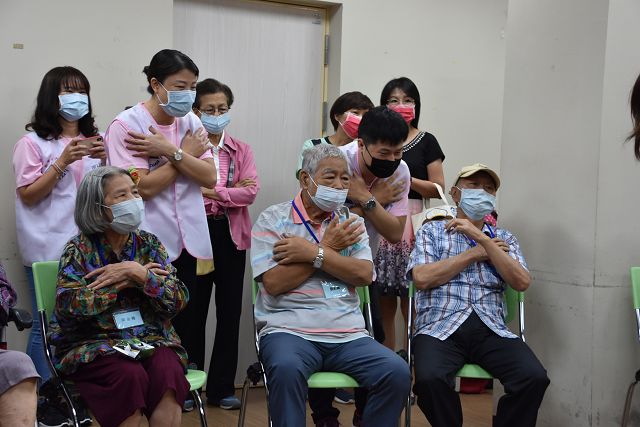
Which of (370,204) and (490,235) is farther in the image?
(490,235)

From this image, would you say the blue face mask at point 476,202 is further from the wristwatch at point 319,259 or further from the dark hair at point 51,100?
the dark hair at point 51,100

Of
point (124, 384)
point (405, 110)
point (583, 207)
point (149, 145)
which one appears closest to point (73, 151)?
point (149, 145)

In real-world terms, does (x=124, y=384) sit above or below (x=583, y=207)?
below

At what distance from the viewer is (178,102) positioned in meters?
3.48

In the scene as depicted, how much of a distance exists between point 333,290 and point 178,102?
1.03 metres

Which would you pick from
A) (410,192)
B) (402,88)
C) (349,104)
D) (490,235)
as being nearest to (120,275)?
(490,235)

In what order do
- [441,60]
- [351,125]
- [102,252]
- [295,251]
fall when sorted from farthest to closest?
[441,60]
[351,125]
[295,251]
[102,252]

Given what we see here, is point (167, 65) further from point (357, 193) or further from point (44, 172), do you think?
point (357, 193)

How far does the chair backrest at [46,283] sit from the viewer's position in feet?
10.0

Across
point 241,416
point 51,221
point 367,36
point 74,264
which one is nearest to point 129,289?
point 74,264

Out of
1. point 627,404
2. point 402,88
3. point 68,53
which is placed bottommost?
point 627,404

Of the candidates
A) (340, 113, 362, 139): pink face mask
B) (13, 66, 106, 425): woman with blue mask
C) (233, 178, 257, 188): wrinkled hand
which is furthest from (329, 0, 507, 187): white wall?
(13, 66, 106, 425): woman with blue mask

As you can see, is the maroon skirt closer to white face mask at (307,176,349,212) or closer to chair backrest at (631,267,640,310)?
white face mask at (307,176,349,212)

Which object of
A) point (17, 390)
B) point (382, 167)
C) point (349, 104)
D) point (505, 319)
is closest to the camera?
point (17, 390)
